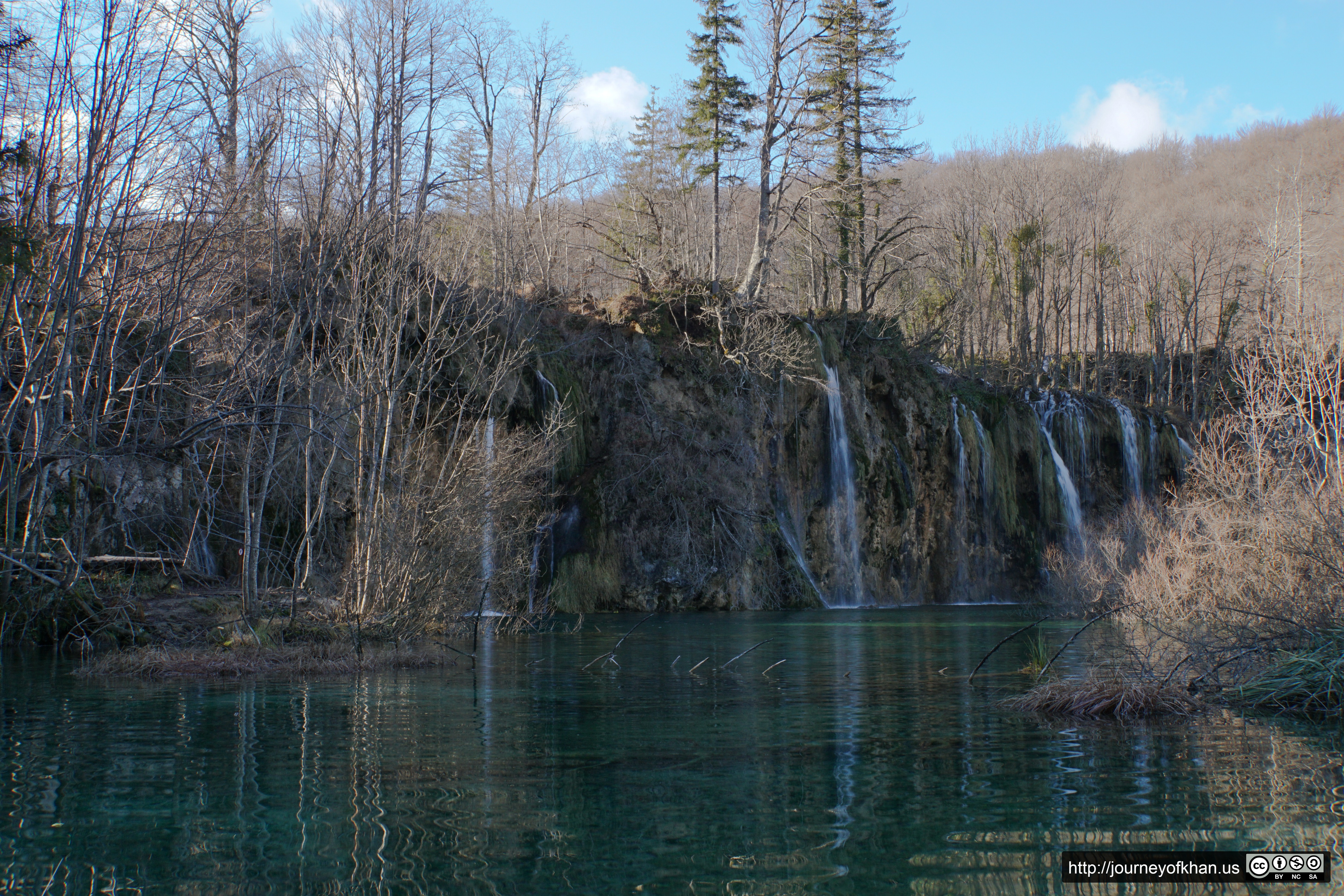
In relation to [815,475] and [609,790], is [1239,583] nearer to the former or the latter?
[609,790]

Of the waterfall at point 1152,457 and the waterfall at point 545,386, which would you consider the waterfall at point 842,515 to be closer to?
the waterfall at point 545,386

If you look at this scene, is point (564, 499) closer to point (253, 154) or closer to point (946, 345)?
point (253, 154)

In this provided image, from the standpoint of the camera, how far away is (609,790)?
614cm

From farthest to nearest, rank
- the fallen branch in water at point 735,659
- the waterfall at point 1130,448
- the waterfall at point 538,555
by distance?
the waterfall at point 1130,448
the waterfall at point 538,555
the fallen branch in water at point 735,659

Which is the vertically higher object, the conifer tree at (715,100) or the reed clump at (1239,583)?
the conifer tree at (715,100)

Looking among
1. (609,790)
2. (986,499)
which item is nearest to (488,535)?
(609,790)

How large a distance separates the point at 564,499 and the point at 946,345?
25.5 metres

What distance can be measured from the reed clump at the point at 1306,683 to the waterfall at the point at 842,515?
2051 cm

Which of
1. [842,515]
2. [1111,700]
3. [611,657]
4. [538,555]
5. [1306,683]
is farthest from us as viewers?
[842,515]

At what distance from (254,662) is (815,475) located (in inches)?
831

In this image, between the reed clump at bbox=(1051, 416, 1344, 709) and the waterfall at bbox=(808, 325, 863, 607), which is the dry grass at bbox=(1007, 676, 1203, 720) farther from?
the waterfall at bbox=(808, 325, 863, 607)

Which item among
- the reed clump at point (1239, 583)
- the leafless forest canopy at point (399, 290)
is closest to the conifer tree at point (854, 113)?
the leafless forest canopy at point (399, 290)

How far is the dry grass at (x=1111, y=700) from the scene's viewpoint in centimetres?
881

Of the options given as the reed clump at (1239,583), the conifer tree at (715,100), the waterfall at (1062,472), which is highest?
the conifer tree at (715,100)
